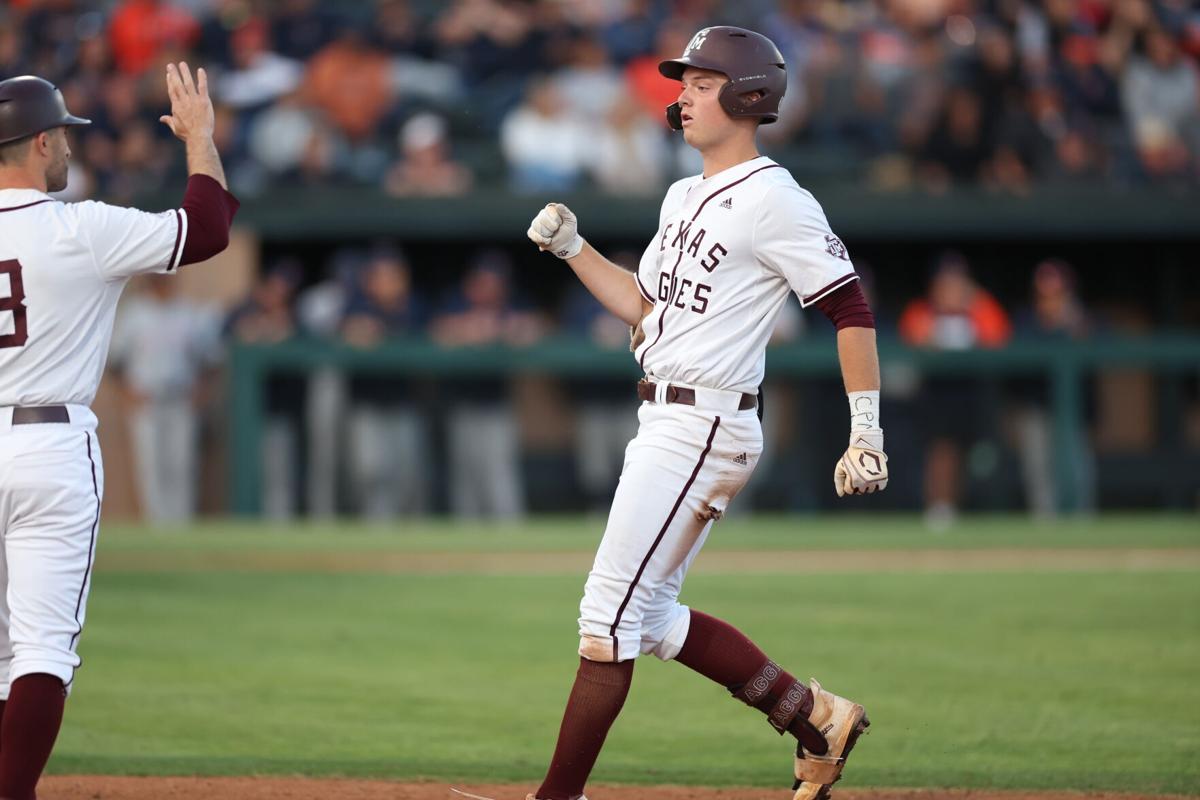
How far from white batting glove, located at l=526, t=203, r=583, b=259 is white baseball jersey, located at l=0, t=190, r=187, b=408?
3.11ft

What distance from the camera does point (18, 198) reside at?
14.3 feet

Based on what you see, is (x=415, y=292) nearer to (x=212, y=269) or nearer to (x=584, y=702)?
(x=212, y=269)

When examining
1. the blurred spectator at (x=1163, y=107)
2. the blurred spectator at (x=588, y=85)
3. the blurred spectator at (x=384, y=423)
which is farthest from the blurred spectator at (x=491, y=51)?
the blurred spectator at (x=1163, y=107)

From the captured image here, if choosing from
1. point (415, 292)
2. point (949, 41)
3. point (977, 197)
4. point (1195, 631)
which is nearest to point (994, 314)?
point (977, 197)

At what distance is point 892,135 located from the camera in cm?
1537

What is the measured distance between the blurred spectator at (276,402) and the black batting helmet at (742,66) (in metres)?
9.69

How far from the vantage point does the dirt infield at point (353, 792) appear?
4902mm

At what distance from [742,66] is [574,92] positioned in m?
10.6

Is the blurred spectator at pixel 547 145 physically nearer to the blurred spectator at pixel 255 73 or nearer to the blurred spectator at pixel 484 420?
the blurred spectator at pixel 484 420

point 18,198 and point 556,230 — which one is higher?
point 18,198

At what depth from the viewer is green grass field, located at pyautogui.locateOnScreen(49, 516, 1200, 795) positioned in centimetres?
552

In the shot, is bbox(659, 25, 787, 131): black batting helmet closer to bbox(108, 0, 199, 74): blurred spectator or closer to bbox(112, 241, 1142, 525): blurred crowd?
bbox(112, 241, 1142, 525): blurred crowd

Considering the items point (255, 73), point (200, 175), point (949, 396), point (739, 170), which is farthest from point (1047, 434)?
point (200, 175)

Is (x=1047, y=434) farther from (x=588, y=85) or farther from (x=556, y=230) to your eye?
(x=556, y=230)
